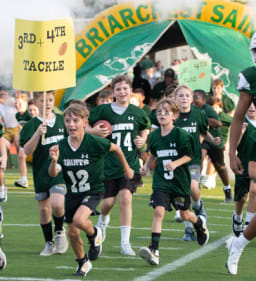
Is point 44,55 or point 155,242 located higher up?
point 44,55

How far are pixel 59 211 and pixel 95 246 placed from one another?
2.48 ft

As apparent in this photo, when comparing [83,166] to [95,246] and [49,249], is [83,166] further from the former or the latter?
[49,249]

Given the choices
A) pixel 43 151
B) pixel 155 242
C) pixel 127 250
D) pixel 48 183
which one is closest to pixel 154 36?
pixel 43 151

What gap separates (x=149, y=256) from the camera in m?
7.14

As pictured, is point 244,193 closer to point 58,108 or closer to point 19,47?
point 19,47

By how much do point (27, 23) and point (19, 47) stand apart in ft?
0.91

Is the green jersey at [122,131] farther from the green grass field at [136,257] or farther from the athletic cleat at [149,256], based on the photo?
the athletic cleat at [149,256]

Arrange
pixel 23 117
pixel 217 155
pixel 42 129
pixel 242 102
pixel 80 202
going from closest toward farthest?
1. pixel 242 102
2. pixel 80 202
3. pixel 42 129
4. pixel 217 155
5. pixel 23 117

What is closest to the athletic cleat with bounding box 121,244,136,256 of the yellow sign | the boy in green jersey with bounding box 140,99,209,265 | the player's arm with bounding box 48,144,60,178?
the boy in green jersey with bounding box 140,99,209,265

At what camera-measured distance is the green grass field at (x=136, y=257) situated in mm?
6750

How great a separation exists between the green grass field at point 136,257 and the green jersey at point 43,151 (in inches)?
28.9

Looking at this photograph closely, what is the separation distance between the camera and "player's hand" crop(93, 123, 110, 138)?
324 inches

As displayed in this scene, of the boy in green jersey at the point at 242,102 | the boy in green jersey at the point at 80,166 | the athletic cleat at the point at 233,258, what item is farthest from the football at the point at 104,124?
the boy in green jersey at the point at 242,102

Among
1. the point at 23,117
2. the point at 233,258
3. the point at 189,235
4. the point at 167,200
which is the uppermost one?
the point at 167,200
